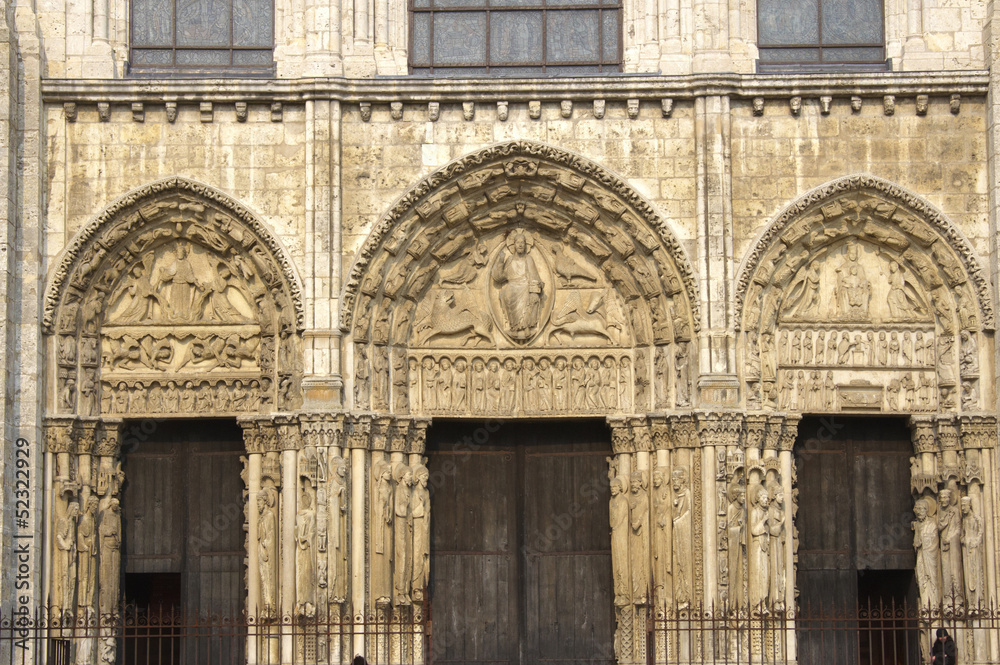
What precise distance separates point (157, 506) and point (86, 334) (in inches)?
80.1

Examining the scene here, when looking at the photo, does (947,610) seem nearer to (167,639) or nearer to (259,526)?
(259,526)

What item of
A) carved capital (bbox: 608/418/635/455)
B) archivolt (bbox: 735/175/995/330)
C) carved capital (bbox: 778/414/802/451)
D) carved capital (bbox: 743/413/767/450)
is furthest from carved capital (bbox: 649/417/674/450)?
archivolt (bbox: 735/175/995/330)

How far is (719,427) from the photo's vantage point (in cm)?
1549

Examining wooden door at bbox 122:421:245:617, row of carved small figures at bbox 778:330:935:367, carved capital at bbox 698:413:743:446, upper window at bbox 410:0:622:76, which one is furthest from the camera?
upper window at bbox 410:0:622:76

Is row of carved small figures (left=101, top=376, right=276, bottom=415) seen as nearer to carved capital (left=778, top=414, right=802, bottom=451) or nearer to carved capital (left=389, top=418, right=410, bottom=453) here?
carved capital (left=389, top=418, right=410, bottom=453)

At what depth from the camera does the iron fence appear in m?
14.8

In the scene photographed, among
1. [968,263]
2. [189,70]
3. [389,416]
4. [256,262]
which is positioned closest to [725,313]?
[968,263]

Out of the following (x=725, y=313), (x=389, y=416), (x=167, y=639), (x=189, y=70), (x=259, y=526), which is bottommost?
(x=167, y=639)

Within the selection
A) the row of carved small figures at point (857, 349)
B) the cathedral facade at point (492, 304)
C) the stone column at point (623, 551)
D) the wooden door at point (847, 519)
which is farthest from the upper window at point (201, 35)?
the wooden door at point (847, 519)

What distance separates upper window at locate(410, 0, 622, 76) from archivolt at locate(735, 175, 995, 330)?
2.57 metres

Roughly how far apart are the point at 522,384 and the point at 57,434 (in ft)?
16.1

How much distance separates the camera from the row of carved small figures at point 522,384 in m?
16.4

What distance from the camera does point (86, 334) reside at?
16.0 m

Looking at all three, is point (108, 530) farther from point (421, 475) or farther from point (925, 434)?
point (925, 434)
